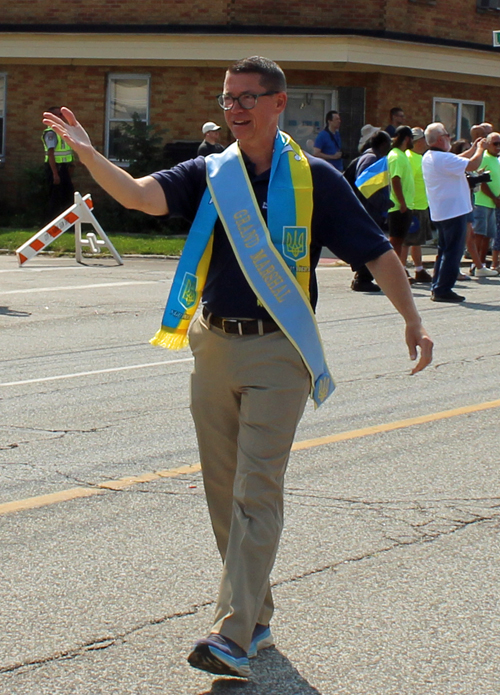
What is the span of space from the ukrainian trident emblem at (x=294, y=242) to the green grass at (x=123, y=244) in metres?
14.3

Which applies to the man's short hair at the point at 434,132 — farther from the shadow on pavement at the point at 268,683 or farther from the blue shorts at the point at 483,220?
the shadow on pavement at the point at 268,683

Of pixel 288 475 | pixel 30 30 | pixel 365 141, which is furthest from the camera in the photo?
pixel 30 30

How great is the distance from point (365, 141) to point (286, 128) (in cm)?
926

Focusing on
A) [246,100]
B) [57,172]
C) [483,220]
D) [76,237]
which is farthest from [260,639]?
[57,172]

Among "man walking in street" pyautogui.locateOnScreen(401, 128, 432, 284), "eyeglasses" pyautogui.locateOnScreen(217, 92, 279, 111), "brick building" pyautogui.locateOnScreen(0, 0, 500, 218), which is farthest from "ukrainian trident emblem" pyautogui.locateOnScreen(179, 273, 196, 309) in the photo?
"brick building" pyautogui.locateOnScreen(0, 0, 500, 218)

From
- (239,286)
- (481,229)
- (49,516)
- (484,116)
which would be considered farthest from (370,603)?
(484,116)

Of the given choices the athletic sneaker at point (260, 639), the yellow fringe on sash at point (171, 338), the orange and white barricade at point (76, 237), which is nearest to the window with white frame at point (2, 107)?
the orange and white barricade at point (76, 237)

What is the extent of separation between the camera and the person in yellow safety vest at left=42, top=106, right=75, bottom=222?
2197 cm

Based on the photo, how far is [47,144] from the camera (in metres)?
22.1

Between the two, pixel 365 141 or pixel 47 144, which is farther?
pixel 47 144

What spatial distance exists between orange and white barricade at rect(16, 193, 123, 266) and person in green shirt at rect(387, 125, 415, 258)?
15.3 ft

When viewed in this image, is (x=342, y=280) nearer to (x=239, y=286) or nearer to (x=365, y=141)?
(x=365, y=141)

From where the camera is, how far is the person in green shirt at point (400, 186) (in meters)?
14.1

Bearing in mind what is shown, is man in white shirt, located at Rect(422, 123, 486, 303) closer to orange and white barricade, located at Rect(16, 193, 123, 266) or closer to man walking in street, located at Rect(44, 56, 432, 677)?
orange and white barricade, located at Rect(16, 193, 123, 266)
